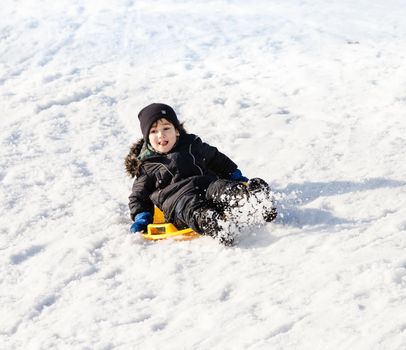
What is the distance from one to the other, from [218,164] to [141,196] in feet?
2.01

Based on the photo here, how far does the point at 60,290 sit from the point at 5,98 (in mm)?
4028

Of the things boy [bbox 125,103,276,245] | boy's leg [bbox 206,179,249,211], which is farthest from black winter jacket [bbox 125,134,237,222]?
boy's leg [bbox 206,179,249,211]

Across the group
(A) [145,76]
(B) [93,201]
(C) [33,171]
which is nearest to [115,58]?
(A) [145,76]

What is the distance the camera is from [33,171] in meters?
4.89

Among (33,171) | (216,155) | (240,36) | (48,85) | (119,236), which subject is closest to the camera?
(119,236)

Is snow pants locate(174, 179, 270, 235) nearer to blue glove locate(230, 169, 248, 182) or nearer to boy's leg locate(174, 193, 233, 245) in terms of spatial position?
boy's leg locate(174, 193, 233, 245)

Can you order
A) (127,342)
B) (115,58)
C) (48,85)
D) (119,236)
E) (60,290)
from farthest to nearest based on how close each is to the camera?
(115,58), (48,85), (119,236), (60,290), (127,342)

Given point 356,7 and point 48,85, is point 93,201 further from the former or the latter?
point 356,7

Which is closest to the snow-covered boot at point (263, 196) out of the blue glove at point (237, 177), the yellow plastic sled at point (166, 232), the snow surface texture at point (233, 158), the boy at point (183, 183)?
the boy at point (183, 183)

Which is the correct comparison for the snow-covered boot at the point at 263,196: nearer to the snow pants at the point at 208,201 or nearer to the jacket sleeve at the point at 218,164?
the snow pants at the point at 208,201

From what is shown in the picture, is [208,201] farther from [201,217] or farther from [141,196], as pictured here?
[141,196]

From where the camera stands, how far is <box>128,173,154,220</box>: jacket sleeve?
153 inches

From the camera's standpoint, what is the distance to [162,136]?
4070mm

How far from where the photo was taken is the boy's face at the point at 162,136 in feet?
13.4
